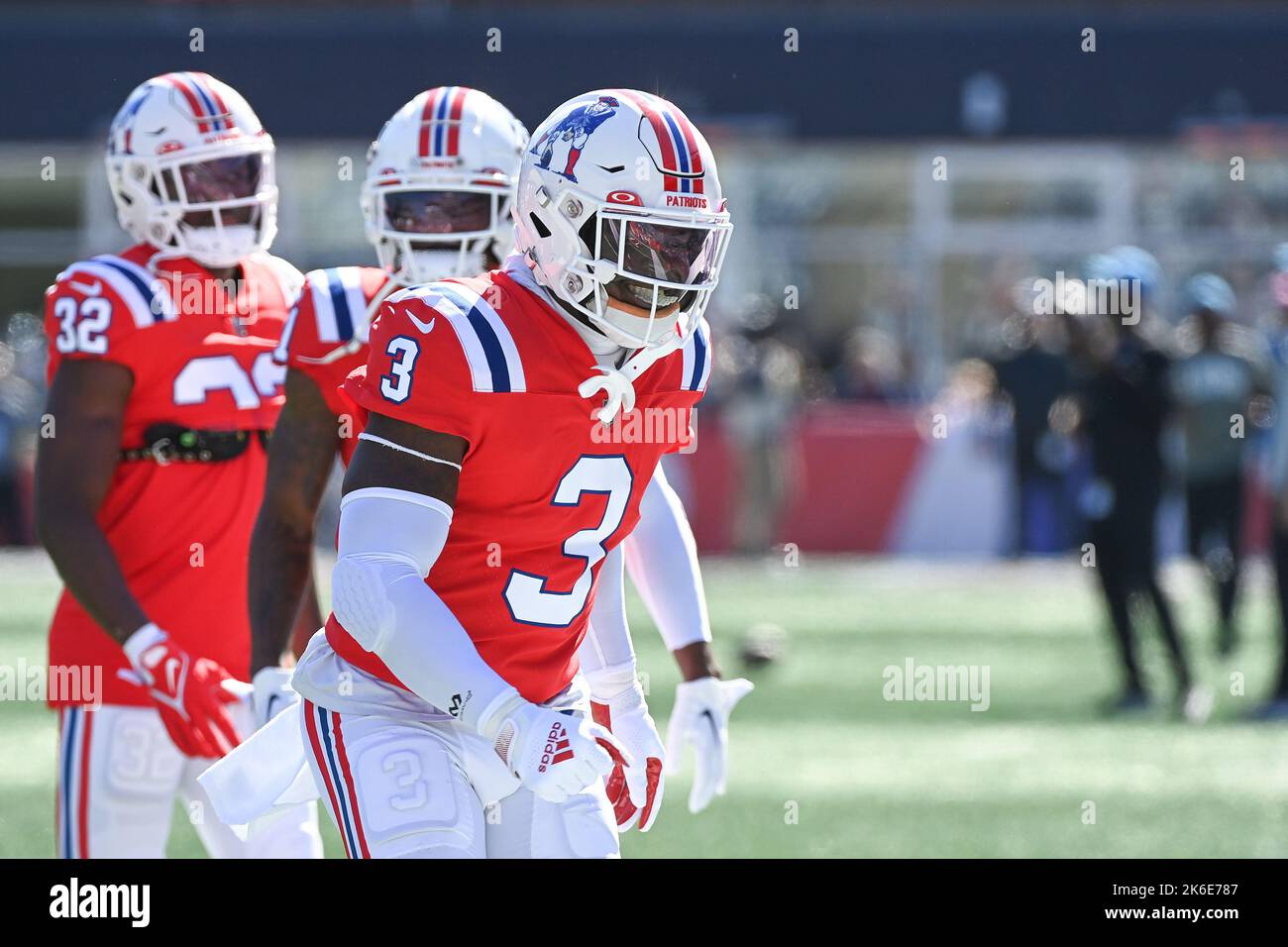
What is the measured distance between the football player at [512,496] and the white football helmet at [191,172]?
1.26 metres

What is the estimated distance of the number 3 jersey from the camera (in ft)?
10.7

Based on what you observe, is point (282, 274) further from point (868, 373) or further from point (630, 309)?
point (868, 373)

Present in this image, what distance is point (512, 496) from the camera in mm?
3355

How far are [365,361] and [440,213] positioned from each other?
40cm

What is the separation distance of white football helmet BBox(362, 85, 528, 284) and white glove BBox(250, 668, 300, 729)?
85cm

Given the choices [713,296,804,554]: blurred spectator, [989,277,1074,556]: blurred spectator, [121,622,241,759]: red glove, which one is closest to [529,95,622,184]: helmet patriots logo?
[121,622,241,759]: red glove

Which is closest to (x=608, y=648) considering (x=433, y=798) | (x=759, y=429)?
(x=433, y=798)

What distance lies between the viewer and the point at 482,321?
11.0 ft

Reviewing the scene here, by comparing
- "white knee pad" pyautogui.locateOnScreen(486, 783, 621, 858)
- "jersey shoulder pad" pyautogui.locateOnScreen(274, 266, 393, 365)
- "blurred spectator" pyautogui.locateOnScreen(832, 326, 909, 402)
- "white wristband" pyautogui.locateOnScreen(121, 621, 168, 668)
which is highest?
"jersey shoulder pad" pyautogui.locateOnScreen(274, 266, 393, 365)

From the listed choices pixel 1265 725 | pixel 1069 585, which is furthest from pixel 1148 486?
pixel 1069 585

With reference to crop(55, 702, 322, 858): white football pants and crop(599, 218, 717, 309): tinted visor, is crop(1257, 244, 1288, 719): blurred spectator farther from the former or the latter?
crop(599, 218, 717, 309): tinted visor

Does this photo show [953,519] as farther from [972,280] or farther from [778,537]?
[972,280]

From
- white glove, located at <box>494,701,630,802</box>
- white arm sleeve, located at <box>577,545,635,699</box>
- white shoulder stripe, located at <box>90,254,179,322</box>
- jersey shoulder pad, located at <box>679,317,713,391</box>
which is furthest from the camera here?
white shoulder stripe, located at <box>90,254,179,322</box>

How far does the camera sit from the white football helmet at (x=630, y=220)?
3.42 m
